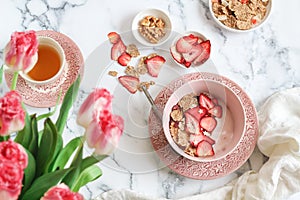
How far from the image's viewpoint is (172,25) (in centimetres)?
122

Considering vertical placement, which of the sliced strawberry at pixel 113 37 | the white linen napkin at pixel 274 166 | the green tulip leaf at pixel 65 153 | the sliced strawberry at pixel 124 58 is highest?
the green tulip leaf at pixel 65 153

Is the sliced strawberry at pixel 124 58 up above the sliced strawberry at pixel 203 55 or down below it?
above

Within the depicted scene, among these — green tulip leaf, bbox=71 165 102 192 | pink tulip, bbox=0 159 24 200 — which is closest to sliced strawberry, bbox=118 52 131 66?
green tulip leaf, bbox=71 165 102 192

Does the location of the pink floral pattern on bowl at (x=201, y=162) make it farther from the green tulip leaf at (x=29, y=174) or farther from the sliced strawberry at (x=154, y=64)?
the green tulip leaf at (x=29, y=174)

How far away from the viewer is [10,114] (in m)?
0.64

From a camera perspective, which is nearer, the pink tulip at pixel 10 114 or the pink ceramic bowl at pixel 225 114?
the pink tulip at pixel 10 114

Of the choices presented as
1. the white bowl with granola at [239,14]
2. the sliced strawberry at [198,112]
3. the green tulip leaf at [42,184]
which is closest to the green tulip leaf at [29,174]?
the green tulip leaf at [42,184]

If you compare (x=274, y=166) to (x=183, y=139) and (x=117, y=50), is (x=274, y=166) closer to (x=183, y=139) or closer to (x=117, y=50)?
(x=183, y=139)

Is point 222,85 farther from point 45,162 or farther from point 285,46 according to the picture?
point 45,162

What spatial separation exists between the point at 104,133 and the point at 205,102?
57 cm

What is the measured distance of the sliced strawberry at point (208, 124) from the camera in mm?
1175

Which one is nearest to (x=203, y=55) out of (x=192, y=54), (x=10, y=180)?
(x=192, y=54)

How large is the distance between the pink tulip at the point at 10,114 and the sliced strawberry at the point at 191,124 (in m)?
0.55

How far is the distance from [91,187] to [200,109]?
257 mm
